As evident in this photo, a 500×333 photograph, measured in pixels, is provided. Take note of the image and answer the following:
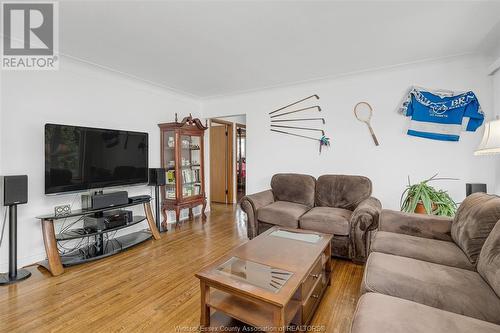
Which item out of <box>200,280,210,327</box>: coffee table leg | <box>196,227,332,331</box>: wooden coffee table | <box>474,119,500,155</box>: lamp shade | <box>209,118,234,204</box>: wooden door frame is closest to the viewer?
<box>196,227,332,331</box>: wooden coffee table

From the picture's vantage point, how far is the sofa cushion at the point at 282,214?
2938 millimetres

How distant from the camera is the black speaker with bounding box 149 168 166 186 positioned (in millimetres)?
3518

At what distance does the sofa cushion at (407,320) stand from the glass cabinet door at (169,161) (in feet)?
11.1

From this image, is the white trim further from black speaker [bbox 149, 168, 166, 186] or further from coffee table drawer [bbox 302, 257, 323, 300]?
black speaker [bbox 149, 168, 166, 186]

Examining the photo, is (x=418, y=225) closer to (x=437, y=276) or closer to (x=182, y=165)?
(x=437, y=276)

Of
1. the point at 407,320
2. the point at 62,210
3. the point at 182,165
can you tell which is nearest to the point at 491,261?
the point at 407,320

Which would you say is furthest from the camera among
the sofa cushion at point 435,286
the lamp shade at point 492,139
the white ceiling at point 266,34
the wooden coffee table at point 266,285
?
the white ceiling at point 266,34

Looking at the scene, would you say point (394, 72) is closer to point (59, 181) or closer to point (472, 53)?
point (472, 53)

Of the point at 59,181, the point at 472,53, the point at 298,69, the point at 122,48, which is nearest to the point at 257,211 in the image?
the point at 298,69

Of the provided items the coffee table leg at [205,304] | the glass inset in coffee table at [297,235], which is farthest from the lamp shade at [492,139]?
the coffee table leg at [205,304]

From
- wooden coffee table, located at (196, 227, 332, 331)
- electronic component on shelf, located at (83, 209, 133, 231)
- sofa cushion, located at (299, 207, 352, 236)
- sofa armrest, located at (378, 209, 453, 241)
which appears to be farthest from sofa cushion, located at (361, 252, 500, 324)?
electronic component on shelf, located at (83, 209, 133, 231)

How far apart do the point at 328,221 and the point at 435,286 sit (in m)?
1.44

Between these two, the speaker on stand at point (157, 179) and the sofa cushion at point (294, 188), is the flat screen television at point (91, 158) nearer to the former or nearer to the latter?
the speaker on stand at point (157, 179)

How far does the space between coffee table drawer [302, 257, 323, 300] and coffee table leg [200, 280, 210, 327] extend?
2.09ft
